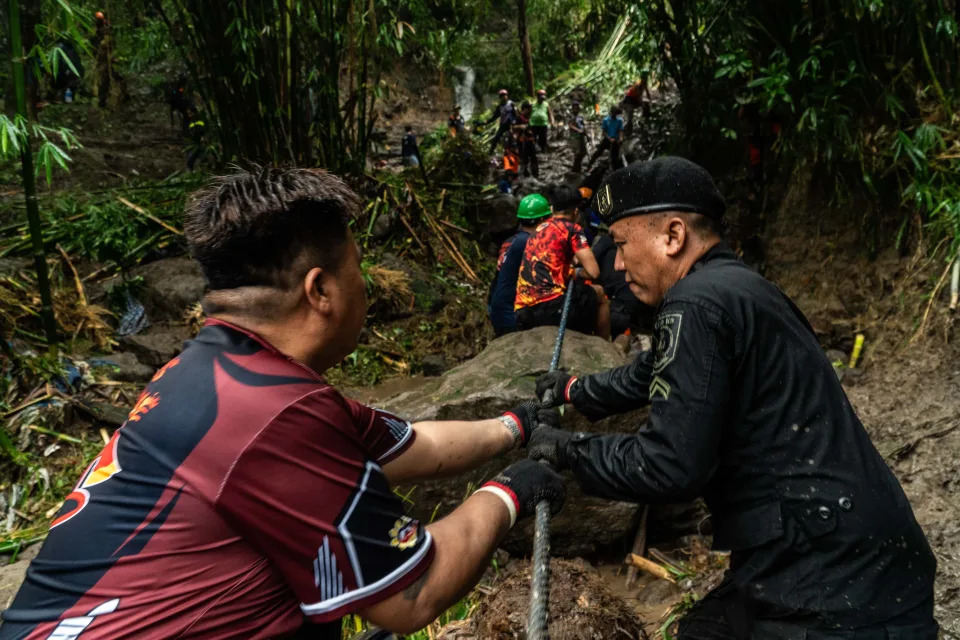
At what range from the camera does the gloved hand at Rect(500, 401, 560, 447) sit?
2543mm

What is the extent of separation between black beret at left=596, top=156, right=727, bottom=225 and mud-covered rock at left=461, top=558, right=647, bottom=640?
1.55 m

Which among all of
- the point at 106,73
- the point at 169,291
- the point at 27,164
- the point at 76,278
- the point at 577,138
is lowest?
the point at 169,291

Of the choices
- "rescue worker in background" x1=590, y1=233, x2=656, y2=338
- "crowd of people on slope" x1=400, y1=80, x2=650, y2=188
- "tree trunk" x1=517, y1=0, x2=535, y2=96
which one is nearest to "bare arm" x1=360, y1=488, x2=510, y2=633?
"rescue worker in background" x1=590, y1=233, x2=656, y2=338

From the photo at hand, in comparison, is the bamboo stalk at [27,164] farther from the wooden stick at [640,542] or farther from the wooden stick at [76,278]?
the wooden stick at [640,542]

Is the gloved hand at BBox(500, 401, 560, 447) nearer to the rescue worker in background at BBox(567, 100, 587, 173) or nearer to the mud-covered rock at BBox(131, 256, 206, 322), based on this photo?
the mud-covered rock at BBox(131, 256, 206, 322)

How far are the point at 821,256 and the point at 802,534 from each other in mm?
4437

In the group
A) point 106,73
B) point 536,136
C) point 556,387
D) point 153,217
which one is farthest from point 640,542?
point 106,73

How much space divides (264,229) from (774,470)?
1346 millimetres

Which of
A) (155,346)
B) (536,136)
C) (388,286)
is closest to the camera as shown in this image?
(155,346)

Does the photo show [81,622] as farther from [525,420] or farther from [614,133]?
[614,133]

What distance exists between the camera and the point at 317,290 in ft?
4.99

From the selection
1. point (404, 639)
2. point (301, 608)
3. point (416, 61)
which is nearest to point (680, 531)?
point (404, 639)

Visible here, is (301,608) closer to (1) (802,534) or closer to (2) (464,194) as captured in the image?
(1) (802,534)

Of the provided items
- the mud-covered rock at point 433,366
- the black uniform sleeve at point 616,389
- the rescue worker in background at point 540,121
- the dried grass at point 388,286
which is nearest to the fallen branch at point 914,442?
the black uniform sleeve at point 616,389
